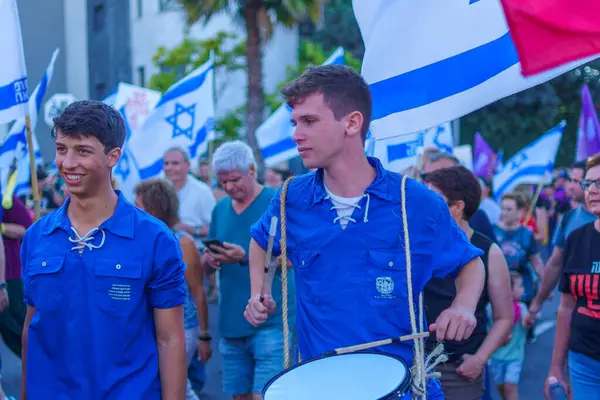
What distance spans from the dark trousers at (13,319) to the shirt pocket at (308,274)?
489 centimetres

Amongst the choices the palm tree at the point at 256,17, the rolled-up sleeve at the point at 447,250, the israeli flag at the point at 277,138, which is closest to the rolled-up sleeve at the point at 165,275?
the rolled-up sleeve at the point at 447,250

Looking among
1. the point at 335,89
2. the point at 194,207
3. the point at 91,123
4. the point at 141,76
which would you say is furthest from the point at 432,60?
the point at 141,76

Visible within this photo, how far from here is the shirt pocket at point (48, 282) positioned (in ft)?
9.68

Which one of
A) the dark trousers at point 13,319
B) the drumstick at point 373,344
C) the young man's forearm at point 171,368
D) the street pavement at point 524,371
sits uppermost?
the drumstick at point 373,344

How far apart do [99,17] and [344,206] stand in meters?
33.2

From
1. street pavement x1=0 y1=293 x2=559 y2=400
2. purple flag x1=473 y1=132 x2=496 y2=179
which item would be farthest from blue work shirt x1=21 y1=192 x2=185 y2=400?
purple flag x1=473 y1=132 x2=496 y2=179

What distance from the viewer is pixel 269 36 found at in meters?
21.7

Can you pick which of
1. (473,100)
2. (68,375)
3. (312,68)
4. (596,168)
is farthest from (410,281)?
(596,168)

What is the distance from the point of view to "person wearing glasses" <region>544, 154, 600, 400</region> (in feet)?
14.3

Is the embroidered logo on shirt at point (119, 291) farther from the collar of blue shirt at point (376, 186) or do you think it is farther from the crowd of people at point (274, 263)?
the collar of blue shirt at point (376, 186)

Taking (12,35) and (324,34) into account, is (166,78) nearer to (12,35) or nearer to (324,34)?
(324,34)

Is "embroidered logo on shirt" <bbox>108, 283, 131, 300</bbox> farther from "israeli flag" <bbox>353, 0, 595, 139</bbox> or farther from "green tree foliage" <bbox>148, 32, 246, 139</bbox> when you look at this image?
"green tree foliage" <bbox>148, 32, 246, 139</bbox>

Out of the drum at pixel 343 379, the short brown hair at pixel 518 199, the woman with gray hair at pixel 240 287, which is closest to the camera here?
the drum at pixel 343 379

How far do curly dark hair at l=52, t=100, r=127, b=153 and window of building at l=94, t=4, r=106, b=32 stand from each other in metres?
32.0
